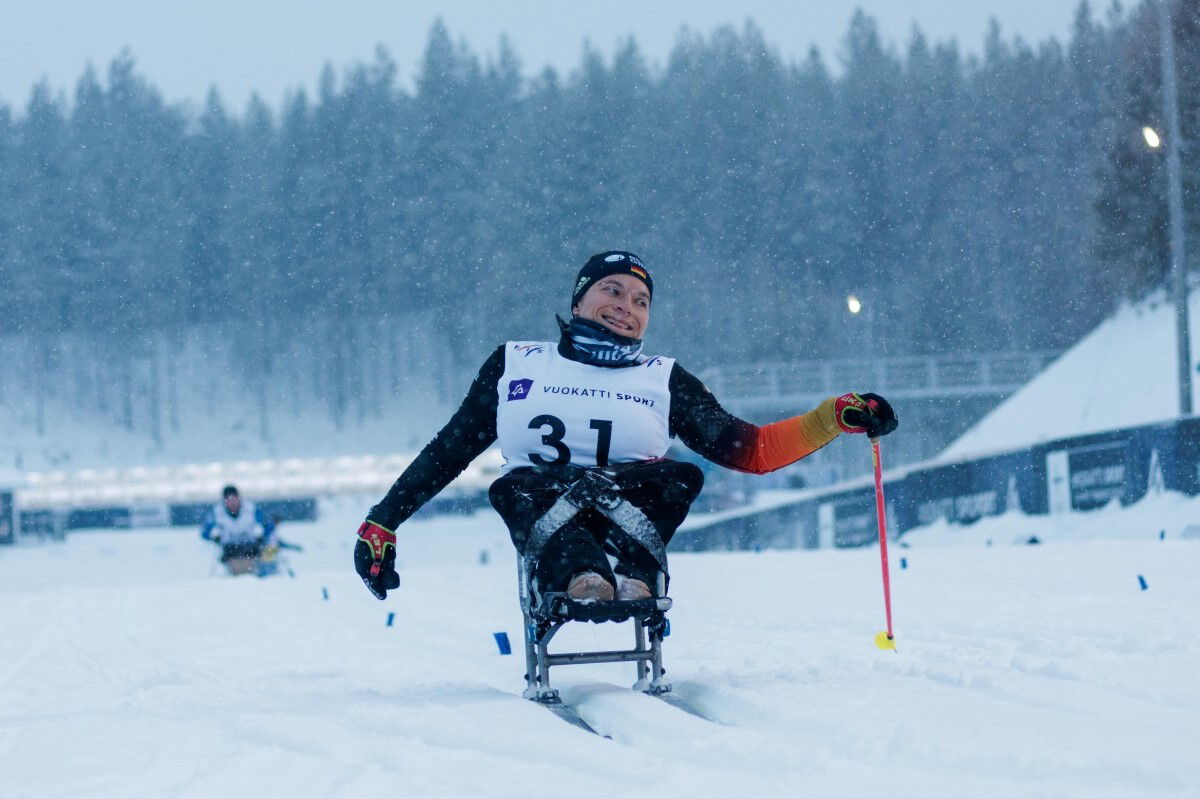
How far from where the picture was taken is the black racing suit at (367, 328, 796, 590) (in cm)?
443

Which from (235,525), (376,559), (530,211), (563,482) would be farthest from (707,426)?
(530,211)

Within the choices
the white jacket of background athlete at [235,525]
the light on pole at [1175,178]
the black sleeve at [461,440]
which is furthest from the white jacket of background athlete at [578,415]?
the light on pole at [1175,178]

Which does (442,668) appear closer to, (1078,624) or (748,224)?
(1078,624)

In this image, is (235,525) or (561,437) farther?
(235,525)

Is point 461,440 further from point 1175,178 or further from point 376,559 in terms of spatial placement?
point 1175,178

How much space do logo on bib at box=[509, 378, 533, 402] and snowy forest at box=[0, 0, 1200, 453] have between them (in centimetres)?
5786

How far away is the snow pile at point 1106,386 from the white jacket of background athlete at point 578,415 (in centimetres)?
2220

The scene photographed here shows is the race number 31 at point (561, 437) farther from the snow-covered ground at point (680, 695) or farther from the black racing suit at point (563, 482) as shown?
the snow-covered ground at point (680, 695)

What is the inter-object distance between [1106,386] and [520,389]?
26.9m

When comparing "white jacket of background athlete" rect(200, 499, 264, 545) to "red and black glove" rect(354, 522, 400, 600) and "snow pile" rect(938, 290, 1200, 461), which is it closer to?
"red and black glove" rect(354, 522, 400, 600)

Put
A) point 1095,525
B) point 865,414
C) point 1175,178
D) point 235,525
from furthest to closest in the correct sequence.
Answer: point 1175,178
point 235,525
point 1095,525
point 865,414

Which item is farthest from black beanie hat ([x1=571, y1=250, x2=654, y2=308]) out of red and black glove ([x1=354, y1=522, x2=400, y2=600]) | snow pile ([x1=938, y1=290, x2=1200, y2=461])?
snow pile ([x1=938, y1=290, x2=1200, y2=461])

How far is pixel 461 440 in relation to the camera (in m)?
5.02

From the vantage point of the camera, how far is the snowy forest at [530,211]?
67312 mm
